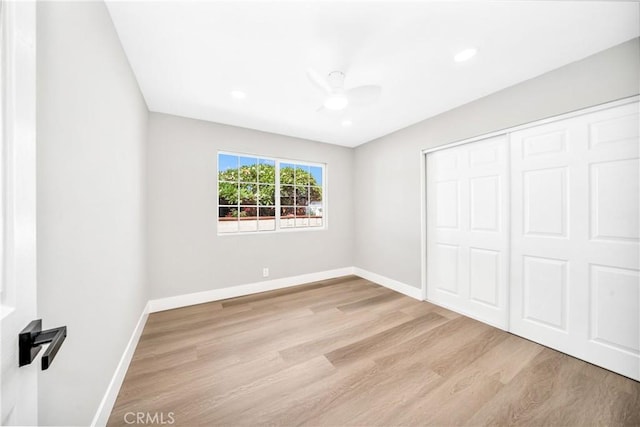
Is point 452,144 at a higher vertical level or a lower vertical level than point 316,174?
higher

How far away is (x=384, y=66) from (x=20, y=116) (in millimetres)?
2258

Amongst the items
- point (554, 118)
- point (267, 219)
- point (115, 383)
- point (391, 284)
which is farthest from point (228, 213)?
point (554, 118)

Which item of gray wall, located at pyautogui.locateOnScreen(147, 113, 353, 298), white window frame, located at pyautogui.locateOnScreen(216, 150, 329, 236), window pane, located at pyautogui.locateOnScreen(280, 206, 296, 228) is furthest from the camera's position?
window pane, located at pyautogui.locateOnScreen(280, 206, 296, 228)

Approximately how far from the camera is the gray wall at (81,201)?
90 centimetres

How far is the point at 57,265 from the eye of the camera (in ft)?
3.15

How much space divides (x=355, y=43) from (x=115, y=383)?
2980 millimetres

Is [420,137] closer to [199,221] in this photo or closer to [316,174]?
[316,174]

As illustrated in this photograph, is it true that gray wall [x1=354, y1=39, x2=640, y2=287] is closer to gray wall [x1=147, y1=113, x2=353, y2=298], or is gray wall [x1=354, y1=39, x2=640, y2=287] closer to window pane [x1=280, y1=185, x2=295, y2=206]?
gray wall [x1=147, y1=113, x2=353, y2=298]

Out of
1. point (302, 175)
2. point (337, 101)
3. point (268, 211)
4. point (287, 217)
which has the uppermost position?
point (337, 101)

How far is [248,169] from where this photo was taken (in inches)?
143

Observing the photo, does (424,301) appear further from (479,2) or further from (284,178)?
(479,2)

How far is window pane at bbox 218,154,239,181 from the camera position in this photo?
11.3 ft

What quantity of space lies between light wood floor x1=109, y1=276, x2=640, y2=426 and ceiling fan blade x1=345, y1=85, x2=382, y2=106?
225 centimetres

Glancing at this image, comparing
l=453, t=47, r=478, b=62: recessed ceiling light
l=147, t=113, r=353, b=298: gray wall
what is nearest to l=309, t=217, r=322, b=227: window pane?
Answer: l=147, t=113, r=353, b=298: gray wall
